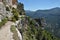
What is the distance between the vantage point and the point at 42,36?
240 ft

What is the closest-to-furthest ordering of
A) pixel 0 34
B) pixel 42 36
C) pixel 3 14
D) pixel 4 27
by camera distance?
pixel 0 34 → pixel 4 27 → pixel 3 14 → pixel 42 36

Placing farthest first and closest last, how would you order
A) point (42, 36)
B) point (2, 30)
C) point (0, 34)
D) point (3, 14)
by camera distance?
point (42, 36)
point (3, 14)
point (2, 30)
point (0, 34)

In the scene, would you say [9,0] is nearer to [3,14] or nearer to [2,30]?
[3,14]

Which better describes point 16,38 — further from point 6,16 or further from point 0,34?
point 6,16

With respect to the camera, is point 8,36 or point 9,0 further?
point 9,0

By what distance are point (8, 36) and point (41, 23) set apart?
7996cm

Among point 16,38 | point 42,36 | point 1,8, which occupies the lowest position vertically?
point 42,36

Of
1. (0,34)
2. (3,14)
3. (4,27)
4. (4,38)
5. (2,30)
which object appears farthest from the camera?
(3,14)

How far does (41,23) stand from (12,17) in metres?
67.9

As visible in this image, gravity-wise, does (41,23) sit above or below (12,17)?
below

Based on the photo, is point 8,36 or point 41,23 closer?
point 8,36

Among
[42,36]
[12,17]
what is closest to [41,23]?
[42,36]

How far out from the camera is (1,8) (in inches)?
1423

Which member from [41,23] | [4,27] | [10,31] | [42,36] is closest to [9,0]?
[4,27]
